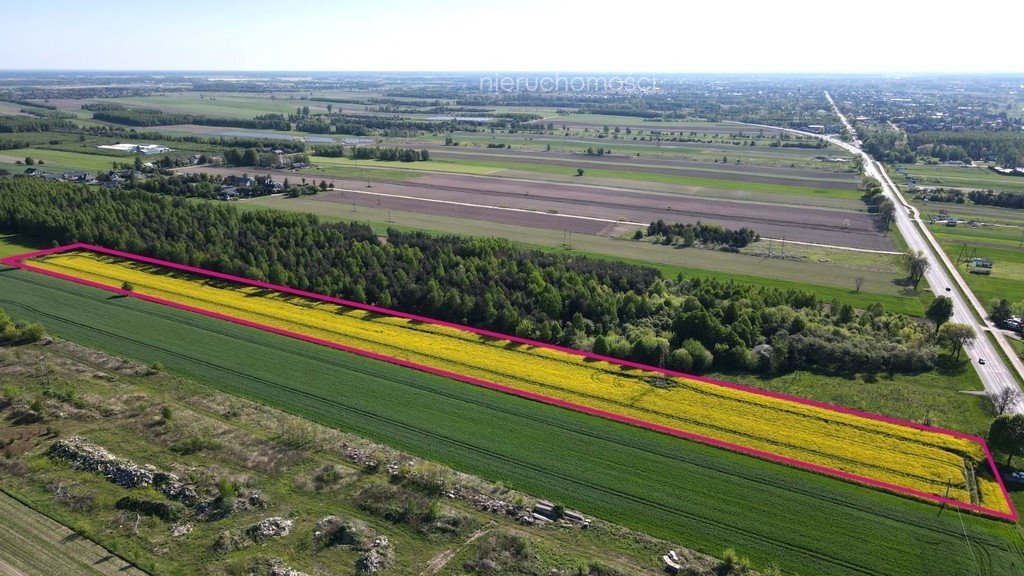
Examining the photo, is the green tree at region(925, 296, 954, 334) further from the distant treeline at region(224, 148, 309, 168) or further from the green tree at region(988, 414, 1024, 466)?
the distant treeline at region(224, 148, 309, 168)

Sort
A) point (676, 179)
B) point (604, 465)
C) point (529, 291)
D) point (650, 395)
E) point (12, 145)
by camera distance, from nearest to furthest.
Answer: point (604, 465) < point (650, 395) < point (529, 291) < point (676, 179) < point (12, 145)

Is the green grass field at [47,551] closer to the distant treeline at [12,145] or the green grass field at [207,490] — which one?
the green grass field at [207,490]

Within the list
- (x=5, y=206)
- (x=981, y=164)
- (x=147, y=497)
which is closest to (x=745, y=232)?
(x=147, y=497)

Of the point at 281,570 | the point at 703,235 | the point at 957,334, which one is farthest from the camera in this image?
the point at 703,235

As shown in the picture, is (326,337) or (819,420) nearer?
(819,420)

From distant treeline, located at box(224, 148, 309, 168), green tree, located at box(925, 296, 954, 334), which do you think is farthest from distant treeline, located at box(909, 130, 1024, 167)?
distant treeline, located at box(224, 148, 309, 168)

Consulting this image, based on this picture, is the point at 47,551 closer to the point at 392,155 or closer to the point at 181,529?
the point at 181,529

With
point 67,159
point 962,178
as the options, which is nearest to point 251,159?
point 67,159

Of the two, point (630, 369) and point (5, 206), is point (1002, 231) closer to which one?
point (630, 369)
